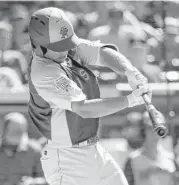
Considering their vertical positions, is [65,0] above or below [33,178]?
above

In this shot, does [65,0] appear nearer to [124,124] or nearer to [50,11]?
[124,124]

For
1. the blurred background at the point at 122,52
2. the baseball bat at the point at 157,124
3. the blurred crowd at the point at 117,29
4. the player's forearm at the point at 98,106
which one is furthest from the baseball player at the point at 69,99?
the blurred crowd at the point at 117,29

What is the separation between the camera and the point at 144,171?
10.9 ft

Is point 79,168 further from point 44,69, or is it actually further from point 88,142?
point 44,69

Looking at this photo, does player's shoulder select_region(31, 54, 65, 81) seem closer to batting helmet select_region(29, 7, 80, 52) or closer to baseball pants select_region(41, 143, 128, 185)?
batting helmet select_region(29, 7, 80, 52)

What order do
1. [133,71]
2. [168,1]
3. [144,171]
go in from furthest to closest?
1. [168,1]
2. [144,171]
3. [133,71]

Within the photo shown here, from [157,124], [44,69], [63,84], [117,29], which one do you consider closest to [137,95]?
[157,124]

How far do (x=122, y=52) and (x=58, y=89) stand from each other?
6.06 feet

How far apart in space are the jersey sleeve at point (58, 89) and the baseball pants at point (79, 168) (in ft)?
0.91

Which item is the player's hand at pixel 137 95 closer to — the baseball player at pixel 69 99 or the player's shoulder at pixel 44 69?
the baseball player at pixel 69 99

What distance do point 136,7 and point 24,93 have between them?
132 centimetres

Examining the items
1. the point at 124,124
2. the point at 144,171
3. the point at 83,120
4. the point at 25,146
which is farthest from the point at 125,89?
the point at 83,120

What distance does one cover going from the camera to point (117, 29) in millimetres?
3930

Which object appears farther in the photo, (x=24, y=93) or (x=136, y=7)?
(x=136, y=7)
